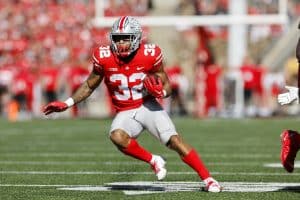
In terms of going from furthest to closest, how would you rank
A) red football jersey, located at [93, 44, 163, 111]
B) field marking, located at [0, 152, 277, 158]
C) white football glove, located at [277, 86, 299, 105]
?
field marking, located at [0, 152, 277, 158]
red football jersey, located at [93, 44, 163, 111]
white football glove, located at [277, 86, 299, 105]

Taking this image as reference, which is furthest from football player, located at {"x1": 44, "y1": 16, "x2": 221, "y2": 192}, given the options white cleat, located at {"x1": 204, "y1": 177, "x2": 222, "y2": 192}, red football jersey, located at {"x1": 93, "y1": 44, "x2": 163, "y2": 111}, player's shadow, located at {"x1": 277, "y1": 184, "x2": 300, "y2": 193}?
player's shadow, located at {"x1": 277, "y1": 184, "x2": 300, "y2": 193}

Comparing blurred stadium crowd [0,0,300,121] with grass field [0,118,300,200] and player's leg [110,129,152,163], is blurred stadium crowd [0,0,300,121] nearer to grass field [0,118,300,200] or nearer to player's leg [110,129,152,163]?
grass field [0,118,300,200]

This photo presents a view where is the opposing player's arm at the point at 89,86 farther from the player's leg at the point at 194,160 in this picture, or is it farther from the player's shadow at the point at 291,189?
the player's shadow at the point at 291,189

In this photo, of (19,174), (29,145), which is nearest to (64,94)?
(29,145)

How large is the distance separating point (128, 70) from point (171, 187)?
0.87m

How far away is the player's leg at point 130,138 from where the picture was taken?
670 cm

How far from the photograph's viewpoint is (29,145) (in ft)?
37.6

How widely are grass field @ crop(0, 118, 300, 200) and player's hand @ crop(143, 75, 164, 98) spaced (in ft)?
2.15

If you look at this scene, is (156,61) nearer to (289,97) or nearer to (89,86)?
(89,86)

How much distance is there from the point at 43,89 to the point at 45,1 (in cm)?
424

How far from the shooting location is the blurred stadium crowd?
19781mm

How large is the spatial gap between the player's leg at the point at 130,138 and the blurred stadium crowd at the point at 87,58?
11.9m

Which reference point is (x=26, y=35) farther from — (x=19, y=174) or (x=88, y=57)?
(x=19, y=174)

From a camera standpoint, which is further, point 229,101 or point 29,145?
point 229,101
